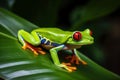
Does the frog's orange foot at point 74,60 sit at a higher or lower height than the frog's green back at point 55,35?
lower

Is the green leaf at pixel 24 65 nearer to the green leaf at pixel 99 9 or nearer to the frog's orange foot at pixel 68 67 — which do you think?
the frog's orange foot at pixel 68 67

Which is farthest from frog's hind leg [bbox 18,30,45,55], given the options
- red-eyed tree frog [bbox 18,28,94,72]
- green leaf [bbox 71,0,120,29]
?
green leaf [bbox 71,0,120,29]

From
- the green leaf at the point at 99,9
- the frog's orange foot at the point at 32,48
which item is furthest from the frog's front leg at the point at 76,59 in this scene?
the green leaf at the point at 99,9

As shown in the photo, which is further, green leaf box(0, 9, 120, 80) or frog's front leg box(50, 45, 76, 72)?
frog's front leg box(50, 45, 76, 72)

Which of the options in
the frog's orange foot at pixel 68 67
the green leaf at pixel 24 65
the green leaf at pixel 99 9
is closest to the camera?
the green leaf at pixel 24 65

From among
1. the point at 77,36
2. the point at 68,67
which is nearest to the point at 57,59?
the point at 68,67

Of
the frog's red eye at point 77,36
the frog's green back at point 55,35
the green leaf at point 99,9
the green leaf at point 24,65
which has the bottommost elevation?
the green leaf at point 24,65

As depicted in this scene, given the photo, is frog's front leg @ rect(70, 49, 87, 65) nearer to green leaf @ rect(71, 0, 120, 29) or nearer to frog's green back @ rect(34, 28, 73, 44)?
frog's green back @ rect(34, 28, 73, 44)

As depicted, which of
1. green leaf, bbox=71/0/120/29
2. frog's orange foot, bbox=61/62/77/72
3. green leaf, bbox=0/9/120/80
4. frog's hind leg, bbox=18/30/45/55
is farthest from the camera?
green leaf, bbox=71/0/120/29

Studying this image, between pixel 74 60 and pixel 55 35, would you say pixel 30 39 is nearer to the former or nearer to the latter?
pixel 55 35
